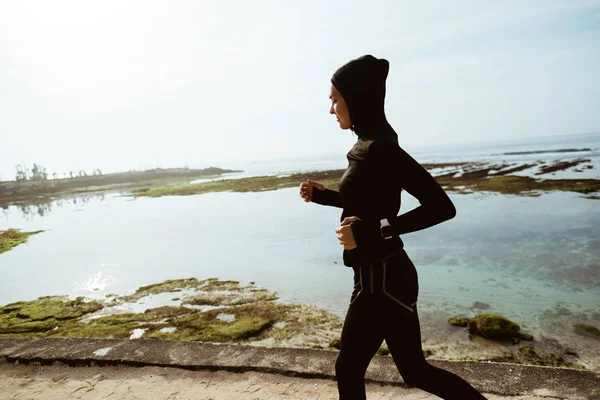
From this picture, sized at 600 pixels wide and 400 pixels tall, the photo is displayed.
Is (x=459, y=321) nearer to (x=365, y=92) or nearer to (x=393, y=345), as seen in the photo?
(x=393, y=345)

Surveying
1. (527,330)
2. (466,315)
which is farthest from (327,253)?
(527,330)

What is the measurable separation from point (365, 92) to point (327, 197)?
2.76 ft

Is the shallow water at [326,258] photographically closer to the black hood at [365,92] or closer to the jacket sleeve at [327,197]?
the jacket sleeve at [327,197]

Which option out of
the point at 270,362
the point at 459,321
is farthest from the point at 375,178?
the point at 459,321

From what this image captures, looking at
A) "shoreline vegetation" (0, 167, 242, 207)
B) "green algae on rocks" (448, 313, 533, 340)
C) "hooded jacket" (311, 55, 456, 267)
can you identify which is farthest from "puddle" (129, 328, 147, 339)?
"shoreline vegetation" (0, 167, 242, 207)

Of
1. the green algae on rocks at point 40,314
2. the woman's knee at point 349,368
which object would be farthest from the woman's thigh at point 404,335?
the green algae on rocks at point 40,314

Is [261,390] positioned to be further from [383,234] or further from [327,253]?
[327,253]

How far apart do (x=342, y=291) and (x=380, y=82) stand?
7.98 m

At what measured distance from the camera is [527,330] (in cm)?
684

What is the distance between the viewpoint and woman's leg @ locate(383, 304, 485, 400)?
202 cm

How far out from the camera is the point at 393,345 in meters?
2.06

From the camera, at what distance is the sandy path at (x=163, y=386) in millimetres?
3342

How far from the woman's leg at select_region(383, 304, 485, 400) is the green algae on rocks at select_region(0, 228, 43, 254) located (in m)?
21.3

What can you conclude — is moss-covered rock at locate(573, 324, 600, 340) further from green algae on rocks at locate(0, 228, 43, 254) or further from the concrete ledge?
green algae on rocks at locate(0, 228, 43, 254)
